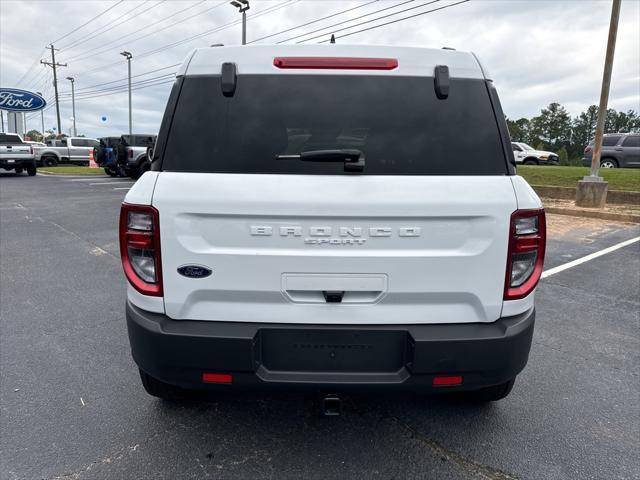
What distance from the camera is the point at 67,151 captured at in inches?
1241

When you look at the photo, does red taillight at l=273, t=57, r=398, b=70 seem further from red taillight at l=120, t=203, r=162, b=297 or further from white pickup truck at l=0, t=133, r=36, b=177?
white pickup truck at l=0, t=133, r=36, b=177

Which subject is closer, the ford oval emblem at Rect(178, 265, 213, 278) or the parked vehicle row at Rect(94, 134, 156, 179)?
the ford oval emblem at Rect(178, 265, 213, 278)

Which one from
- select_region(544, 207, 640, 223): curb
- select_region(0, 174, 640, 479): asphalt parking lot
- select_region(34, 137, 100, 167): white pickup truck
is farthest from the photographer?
select_region(34, 137, 100, 167): white pickup truck

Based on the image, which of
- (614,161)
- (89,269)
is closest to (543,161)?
(614,161)

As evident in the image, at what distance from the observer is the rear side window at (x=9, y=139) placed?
2189 cm

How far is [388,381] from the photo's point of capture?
2002 millimetres

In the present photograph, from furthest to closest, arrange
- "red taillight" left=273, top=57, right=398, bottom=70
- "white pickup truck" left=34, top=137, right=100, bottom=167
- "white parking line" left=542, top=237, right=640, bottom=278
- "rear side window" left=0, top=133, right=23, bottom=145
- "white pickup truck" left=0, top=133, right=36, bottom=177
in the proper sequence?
1. "white pickup truck" left=34, top=137, right=100, bottom=167
2. "rear side window" left=0, top=133, right=23, bottom=145
3. "white pickup truck" left=0, top=133, right=36, bottom=177
4. "white parking line" left=542, top=237, right=640, bottom=278
5. "red taillight" left=273, top=57, right=398, bottom=70

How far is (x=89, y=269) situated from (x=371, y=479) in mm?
5003

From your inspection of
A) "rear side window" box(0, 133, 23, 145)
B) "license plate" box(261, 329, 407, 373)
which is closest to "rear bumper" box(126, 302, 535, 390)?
"license plate" box(261, 329, 407, 373)

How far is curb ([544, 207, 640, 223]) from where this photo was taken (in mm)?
9948

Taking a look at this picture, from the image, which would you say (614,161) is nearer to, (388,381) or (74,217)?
(74,217)

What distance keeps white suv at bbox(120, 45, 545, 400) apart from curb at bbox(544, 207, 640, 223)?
31.2 ft

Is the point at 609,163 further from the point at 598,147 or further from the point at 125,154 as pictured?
the point at 125,154

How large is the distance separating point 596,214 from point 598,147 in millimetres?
1936
